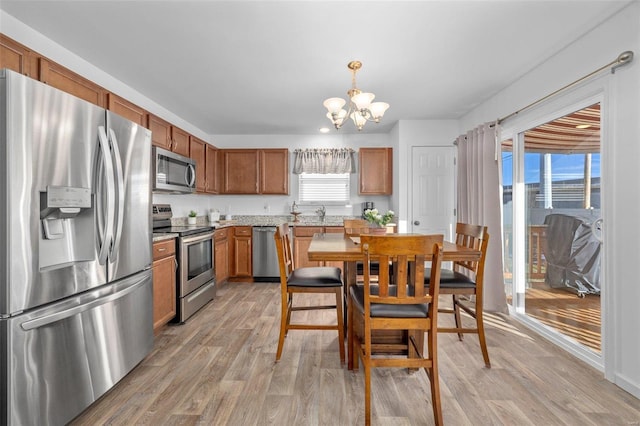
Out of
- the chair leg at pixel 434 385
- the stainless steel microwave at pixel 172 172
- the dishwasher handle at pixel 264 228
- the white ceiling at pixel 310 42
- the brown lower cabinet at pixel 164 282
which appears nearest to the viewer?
the chair leg at pixel 434 385

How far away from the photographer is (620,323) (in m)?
2.03

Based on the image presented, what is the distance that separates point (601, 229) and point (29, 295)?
3451 millimetres

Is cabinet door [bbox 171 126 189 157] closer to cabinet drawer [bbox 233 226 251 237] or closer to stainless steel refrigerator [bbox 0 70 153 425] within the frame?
cabinet drawer [bbox 233 226 251 237]

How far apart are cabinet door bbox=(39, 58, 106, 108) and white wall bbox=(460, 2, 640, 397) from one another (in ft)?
12.5

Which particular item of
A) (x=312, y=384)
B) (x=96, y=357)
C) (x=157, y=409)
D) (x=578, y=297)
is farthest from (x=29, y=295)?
(x=578, y=297)

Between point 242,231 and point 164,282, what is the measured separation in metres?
2.03

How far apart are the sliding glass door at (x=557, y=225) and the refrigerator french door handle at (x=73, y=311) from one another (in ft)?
10.8

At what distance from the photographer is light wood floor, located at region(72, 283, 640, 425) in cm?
171

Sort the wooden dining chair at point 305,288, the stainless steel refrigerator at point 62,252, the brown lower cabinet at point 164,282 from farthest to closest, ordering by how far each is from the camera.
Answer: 1. the brown lower cabinet at point 164,282
2. the wooden dining chair at point 305,288
3. the stainless steel refrigerator at point 62,252

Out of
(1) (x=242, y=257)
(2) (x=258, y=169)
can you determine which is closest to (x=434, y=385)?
(1) (x=242, y=257)

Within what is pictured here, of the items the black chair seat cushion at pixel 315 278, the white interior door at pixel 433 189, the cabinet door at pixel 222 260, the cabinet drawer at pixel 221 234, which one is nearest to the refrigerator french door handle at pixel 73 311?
the black chair seat cushion at pixel 315 278

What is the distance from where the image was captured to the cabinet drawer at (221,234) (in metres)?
4.14

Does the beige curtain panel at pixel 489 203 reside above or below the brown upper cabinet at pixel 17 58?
below

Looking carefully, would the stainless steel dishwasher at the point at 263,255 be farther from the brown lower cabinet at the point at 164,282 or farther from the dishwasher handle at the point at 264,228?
the brown lower cabinet at the point at 164,282
